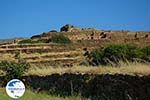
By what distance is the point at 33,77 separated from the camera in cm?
2197

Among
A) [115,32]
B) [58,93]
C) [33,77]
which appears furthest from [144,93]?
[115,32]

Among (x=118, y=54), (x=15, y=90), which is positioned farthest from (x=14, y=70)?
(x=15, y=90)

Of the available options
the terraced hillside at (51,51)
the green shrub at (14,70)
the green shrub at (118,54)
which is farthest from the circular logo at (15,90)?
the terraced hillside at (51,51)

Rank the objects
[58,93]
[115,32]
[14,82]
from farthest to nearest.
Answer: [115,32]
[58,93]
[14,82]

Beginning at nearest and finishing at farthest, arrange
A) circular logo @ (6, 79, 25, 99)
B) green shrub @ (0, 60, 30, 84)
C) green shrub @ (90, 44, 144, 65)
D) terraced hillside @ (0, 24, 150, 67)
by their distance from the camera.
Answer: circular logo @ (6, 79, 25, 99)
green shrub @ (0, 60, 30, 84)
green shrub @ (90, 44, 144, 65)
terraced hillside @ (0, 24, 150, 67)

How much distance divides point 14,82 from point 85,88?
8.26 m

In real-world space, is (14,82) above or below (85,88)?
above

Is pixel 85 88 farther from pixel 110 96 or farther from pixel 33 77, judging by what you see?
pixel 33 77

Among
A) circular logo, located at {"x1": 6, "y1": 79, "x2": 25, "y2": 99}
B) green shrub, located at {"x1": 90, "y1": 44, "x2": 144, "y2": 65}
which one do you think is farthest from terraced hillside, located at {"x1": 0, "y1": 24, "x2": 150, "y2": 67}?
circular logo, located at {"x1": 6, "y1": 79, "x2": 25, "y2": 99}

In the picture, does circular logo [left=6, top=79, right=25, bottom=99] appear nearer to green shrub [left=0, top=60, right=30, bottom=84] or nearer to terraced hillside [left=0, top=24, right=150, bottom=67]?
green shrub [left=0, top=60, right=30, bottom=84]

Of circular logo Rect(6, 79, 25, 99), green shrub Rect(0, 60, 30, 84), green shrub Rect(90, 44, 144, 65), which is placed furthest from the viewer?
green shrub Rect(90, 44, 144, 65)

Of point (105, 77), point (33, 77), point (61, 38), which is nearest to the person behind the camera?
point (105, 77)

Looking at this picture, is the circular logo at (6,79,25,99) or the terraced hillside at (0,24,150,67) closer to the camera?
the circular logo at (6,79,25,99)

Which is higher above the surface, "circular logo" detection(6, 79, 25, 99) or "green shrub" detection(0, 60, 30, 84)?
"circular logo" detection(6, 79, 25, 99)
